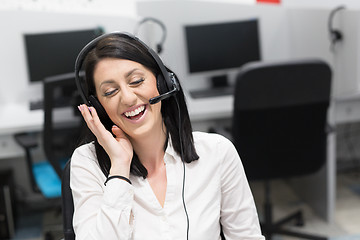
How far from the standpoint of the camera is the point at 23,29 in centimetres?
295

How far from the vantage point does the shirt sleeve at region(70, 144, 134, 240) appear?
1.08 m

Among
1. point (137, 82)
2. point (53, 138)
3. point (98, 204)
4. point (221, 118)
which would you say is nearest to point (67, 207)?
point (98, 204)

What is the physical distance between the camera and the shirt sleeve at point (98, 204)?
1082 mm

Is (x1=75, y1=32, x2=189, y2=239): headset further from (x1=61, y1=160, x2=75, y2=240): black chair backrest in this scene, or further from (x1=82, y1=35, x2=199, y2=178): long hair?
(x1=61, y1=160, x2=75, y2=240): black chair backrest

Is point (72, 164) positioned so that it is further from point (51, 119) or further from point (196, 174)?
point (51, 119)

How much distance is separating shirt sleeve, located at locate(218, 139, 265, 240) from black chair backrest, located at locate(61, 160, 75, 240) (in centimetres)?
38

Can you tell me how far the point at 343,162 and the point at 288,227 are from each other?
3.23 feet

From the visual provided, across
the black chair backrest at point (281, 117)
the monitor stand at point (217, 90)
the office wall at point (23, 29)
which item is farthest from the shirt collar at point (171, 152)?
the office wall at point (23, 29)

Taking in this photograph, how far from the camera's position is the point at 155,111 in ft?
3.95

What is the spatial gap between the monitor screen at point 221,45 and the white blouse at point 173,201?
1.69m

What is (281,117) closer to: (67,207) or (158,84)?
(158,84)

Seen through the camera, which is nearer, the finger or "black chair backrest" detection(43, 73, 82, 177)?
the finger

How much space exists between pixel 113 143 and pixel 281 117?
113cm

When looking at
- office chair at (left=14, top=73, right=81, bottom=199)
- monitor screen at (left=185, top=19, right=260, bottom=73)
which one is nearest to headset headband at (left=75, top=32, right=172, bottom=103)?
office chair at (left=14, top=73, right=81, bottom=199)
